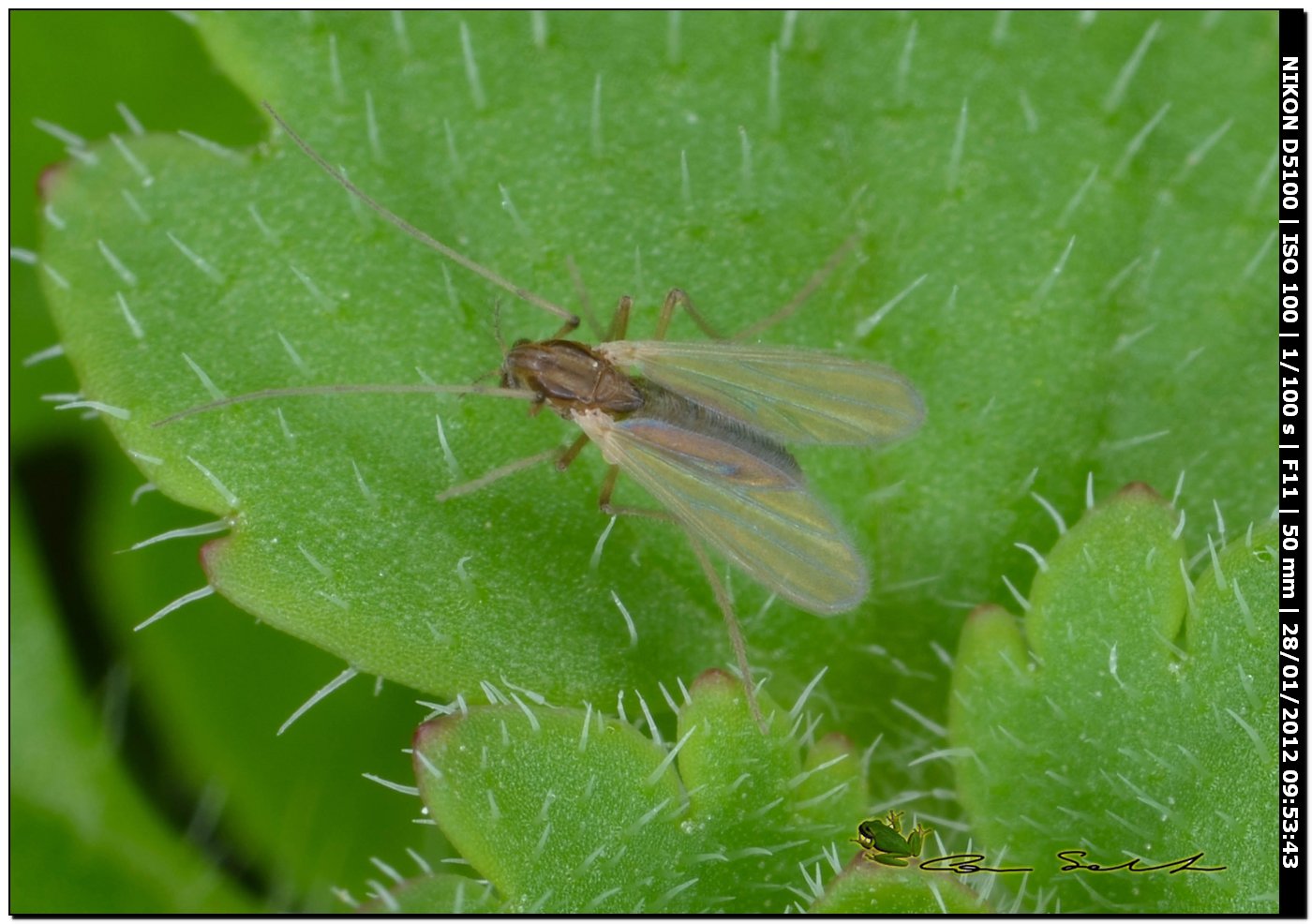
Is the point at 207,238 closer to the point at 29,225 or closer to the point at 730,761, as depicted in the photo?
the point at 29,225

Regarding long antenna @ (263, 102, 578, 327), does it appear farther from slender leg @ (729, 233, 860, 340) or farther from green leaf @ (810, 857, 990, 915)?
green leaf @ (810, 857, 990, 915)

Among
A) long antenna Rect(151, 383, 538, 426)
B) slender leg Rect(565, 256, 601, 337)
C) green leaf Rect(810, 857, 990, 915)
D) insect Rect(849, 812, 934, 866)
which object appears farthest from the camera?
slender leg Rect(565, 256, 601, 337)

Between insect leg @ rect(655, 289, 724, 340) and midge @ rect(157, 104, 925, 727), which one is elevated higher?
insect leg @ rect(655, 289, 724, 340)

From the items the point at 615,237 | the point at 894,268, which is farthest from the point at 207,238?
the point at 894,268

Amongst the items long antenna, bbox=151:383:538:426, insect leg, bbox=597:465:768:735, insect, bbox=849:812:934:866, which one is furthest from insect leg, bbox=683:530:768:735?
long antenna, bbox=151:383:538:426

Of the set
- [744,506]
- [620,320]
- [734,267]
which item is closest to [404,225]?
[620,320]

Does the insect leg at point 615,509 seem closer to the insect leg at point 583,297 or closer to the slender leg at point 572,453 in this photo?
the slender leg at point 572,453
